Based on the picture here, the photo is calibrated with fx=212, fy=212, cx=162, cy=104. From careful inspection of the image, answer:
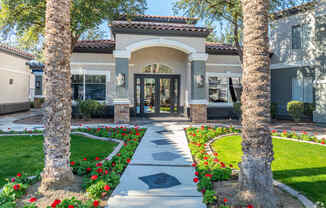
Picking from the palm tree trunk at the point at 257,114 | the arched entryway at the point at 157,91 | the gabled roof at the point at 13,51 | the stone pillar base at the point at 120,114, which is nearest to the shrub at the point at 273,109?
the arched entryway at the point at 157,91

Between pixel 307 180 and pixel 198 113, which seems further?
pixel 198 113

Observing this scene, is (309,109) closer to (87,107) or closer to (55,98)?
(87,107)

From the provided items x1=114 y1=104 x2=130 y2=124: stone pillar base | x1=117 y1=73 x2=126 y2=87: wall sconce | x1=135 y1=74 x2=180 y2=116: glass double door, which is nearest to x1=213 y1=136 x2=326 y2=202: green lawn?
x1=114 y1=104 x2=130 y2=124: stone pillar base

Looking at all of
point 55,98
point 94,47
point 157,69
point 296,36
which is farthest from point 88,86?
point 296,36

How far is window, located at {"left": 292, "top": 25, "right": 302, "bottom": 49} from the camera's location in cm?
1345

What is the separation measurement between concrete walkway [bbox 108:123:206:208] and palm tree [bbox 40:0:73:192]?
102cm

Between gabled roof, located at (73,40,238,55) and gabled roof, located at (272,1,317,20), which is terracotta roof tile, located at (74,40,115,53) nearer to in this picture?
gabled roof, located at (73,40,238,55)

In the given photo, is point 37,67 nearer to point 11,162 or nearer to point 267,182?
point 11,162

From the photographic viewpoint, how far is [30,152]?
594cm

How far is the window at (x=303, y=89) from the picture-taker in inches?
514

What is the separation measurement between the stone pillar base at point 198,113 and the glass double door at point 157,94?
261 centimetres

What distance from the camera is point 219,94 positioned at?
14.8m

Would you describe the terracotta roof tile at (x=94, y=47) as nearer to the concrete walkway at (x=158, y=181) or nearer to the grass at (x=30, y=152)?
the grass at (x=30, y=152)

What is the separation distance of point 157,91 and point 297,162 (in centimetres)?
1001
